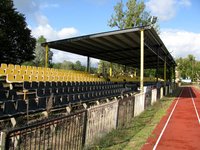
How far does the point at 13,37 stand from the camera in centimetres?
4166

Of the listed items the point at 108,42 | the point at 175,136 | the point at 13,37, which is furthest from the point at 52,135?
the point at 13,37

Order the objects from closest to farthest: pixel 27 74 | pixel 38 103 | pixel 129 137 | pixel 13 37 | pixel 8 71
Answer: pixel 129 137 → pixel 38 103 → pixel 8 71 → pixel 27 74 → pixel 13 37

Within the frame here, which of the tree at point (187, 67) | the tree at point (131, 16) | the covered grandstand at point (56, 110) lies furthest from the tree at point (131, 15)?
the tree at point (187, 67)

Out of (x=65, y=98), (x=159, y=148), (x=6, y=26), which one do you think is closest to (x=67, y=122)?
(x=159, y=148)

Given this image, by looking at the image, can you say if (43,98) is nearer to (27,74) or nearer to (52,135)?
(52,135)

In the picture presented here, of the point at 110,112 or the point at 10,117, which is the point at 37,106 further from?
the point at 110,112

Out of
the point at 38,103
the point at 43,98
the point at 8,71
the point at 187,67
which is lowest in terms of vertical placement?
the point at 38,103

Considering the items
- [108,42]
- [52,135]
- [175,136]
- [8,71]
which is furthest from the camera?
[108,42]

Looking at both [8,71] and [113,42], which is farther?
[113,42]

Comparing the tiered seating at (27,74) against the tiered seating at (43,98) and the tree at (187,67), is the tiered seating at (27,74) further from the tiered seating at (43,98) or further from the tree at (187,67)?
the tree at (187,67)

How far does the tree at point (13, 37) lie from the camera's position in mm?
38781

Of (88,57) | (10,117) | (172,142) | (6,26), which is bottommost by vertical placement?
(172,142)

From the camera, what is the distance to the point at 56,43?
25.3 meters

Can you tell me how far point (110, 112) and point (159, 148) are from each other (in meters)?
2.12
